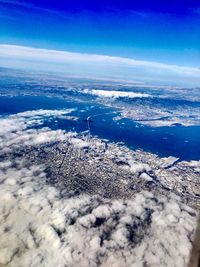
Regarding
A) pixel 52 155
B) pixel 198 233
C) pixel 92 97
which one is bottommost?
pixel 92 97

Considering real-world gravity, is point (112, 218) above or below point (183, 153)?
above

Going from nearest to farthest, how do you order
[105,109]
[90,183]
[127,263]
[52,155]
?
[127,263] → [90,183] → [52,155] → [105,109]

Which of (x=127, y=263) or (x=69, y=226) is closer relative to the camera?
(x=127, y=263)

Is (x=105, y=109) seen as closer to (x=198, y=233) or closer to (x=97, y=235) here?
(x=97, y=235)

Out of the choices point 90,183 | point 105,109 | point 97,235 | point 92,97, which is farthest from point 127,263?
point 92,97

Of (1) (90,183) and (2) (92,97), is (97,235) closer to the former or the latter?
(1) (90,183)

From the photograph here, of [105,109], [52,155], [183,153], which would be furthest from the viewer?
[105,109]
